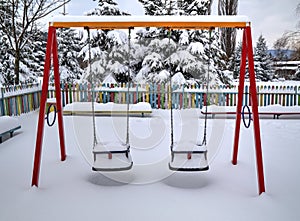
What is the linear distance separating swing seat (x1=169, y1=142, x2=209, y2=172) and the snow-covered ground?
34 cm

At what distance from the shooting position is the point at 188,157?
3.68 metres

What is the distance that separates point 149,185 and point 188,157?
2.09ft

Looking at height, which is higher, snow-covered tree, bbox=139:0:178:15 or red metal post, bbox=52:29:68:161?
snow-covered tree, bbox=139:0:178:15

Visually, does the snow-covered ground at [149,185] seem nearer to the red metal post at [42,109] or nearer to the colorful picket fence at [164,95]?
the red metal post at [42,109]

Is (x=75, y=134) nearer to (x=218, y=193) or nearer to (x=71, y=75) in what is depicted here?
(x=218, y=193)

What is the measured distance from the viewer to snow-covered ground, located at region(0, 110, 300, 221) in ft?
9.82

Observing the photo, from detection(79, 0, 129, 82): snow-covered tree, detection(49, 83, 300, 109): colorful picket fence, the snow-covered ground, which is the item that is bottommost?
the snow-covered ground

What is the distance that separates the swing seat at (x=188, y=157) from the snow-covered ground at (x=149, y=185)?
0.34 metres

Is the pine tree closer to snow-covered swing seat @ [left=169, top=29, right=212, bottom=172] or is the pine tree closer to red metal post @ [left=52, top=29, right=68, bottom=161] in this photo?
red metal post @ [left=52, top=29, right=68, bottom=161]

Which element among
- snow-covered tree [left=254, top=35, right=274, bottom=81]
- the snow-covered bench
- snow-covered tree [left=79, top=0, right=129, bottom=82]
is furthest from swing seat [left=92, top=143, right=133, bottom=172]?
snow-covered tree [left=254, top=35, right=274, bottom=81]

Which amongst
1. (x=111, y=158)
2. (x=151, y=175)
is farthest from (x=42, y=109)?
(x=151, y=175)

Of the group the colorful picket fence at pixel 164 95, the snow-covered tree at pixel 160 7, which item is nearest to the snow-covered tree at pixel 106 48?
the snow-covered tree at pixel 160 7

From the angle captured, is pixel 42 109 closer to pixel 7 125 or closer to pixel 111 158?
pixel 111 158

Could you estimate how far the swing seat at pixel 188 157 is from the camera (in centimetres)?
338
